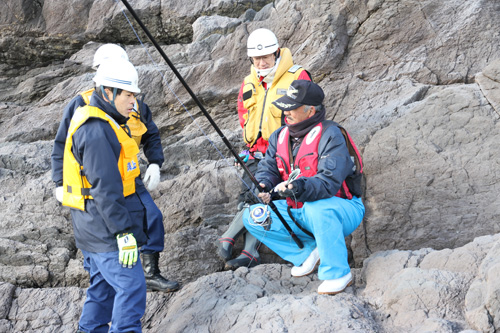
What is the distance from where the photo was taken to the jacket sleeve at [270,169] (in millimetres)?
4855

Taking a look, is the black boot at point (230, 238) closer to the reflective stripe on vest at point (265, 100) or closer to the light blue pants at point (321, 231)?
the light blue pants at point (321, 231)

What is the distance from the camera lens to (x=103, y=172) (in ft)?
12.4

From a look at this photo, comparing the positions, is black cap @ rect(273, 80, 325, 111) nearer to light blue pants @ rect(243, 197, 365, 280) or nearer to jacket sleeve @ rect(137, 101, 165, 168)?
light blue pants @ rect(243, 197, 365, 280)

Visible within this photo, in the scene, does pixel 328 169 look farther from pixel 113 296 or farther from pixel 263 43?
pixel 113 296

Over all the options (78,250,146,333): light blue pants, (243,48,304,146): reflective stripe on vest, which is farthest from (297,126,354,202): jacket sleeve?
(78,250,146,333): light blue pants

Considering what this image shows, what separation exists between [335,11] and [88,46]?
4.06m

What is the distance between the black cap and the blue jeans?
1.46 meters

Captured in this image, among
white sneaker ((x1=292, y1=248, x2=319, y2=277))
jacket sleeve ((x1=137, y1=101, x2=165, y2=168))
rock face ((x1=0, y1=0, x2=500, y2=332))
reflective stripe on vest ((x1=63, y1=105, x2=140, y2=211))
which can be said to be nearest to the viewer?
reflective stripe on vest ((x1=63, y1=105, x2=140, y2=211))

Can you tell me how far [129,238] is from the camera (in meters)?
3.88

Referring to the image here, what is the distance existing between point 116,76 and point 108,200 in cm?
93

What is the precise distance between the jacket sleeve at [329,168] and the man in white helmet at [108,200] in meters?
1.35

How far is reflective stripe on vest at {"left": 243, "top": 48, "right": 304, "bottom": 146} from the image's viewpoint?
5574mm

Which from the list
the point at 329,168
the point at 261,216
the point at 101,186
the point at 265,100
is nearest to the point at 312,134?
the point at 329,168

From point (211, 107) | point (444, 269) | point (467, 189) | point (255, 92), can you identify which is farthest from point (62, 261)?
point (467, 189)
